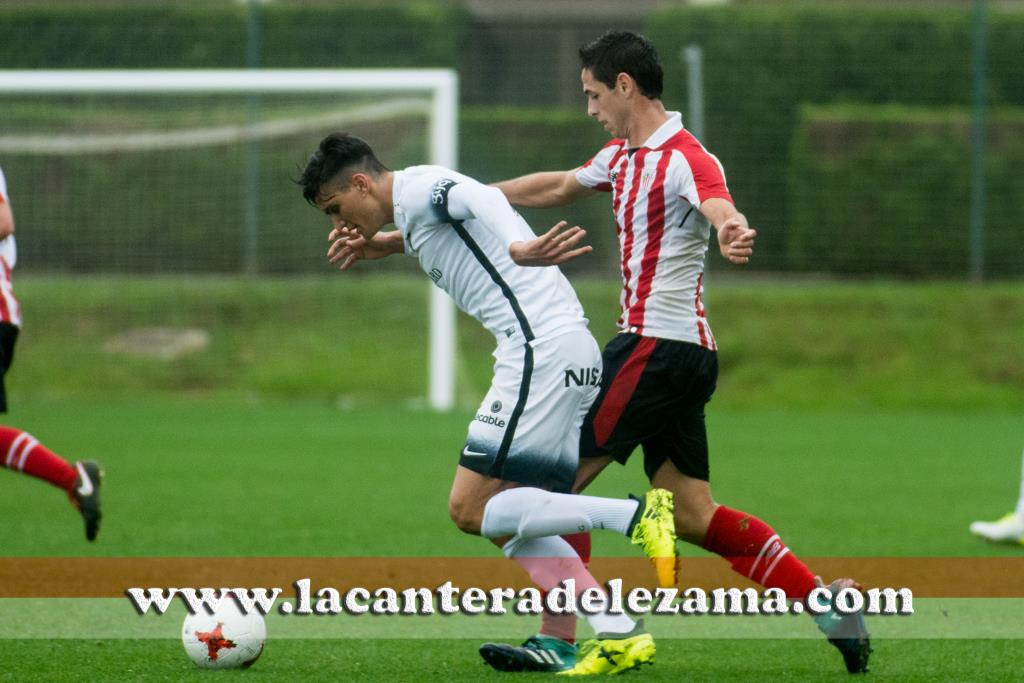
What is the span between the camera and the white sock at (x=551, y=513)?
445 cm

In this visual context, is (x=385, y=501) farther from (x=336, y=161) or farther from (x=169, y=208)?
(x=169, y=208)

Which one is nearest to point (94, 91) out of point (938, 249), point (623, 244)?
point (938, 249)

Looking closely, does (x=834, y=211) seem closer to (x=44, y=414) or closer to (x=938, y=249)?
(x=938, y=249)

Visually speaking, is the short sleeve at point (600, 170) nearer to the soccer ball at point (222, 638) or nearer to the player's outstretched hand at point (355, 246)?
the player's outstretched hand at point (355, 246)

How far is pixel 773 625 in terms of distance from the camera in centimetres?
545

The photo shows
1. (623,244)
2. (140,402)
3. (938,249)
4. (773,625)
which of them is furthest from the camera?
(938,249)

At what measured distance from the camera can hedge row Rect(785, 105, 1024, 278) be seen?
675 inches

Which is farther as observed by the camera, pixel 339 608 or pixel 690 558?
pixel 690 558

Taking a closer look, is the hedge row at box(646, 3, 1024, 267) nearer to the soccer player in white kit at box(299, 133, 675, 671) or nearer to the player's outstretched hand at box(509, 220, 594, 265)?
the soccer player in white kit at box(299, 133, 675, 671)

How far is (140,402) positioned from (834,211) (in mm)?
8514

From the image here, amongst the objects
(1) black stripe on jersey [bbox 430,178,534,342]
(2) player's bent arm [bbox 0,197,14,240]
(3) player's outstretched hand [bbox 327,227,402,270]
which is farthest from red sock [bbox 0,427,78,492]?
(1) black stripe on jersey [bbox 430,178,534,342]

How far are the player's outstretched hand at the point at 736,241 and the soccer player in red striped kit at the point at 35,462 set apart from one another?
3.66 meters

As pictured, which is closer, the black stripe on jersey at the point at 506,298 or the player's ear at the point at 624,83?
the black stripe on jersey at the point at 506,298

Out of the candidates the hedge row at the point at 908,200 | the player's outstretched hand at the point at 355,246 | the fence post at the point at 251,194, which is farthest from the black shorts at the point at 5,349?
the hedge row at the point at 908,200
